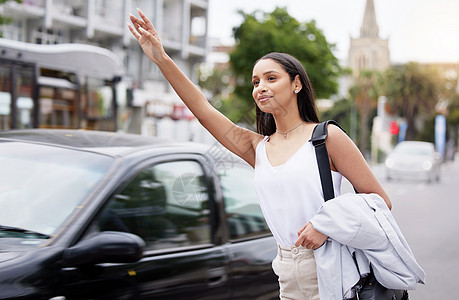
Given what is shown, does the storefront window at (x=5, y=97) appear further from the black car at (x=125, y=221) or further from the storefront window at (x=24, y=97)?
the black car at (x=125, y=221)

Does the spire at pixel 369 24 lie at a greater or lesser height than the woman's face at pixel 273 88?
greater

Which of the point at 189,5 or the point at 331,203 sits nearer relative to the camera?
the point at 331,203

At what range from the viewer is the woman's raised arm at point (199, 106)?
2.47 meters

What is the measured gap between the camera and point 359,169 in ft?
7.45

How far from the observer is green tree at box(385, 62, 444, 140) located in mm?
63906

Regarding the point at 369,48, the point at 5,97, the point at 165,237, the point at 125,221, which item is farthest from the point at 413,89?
the point at 369,48

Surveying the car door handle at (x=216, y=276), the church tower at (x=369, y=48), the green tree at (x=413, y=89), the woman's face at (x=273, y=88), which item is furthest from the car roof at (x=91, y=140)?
the church tower at (x=369, y=48)

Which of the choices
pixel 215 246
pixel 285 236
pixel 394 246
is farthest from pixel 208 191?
pixel 394 246

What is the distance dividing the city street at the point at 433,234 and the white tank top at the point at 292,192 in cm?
111

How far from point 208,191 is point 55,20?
2804 centimetres

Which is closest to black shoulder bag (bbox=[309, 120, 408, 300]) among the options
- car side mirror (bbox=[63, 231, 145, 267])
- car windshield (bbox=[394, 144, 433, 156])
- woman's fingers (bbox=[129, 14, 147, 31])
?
woman's fingers (bbox=[129, 14, 147, 31])

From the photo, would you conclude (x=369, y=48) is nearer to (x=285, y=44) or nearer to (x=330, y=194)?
(x=285, y=44)

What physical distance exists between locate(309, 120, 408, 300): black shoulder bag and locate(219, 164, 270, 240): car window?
4.21ft

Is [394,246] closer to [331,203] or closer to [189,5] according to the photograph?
[331,203]
